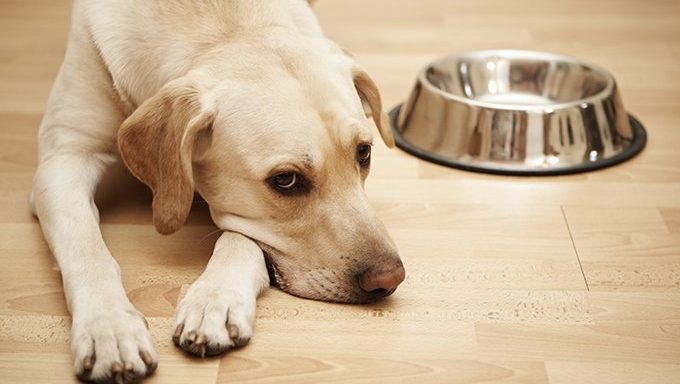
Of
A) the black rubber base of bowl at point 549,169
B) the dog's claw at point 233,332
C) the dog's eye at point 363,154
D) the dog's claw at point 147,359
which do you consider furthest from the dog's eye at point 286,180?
the black rubber base of bowl at point 549,169

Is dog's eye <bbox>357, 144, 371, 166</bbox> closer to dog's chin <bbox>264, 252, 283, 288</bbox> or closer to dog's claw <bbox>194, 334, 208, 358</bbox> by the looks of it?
dog's chin <bbox>264, 252, 283, 288</bbox>

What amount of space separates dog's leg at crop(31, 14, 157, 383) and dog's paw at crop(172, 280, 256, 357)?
0.08 m

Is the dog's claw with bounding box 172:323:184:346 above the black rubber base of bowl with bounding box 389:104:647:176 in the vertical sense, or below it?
above

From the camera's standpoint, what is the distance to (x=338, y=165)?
1.84 m

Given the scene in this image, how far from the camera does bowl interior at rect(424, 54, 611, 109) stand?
9.91 ft

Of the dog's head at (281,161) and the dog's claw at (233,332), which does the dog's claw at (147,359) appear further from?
the dog's head at (281,161)

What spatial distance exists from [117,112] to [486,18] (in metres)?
2.37

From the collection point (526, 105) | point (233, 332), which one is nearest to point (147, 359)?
point (233, 332)

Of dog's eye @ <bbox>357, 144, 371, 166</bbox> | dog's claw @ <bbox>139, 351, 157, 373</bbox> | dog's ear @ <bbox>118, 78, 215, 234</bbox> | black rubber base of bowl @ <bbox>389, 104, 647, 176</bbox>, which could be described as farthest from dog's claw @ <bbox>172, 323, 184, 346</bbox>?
black rubber base of bowl @ <bbox>389, 104, 647, 176</bbox>

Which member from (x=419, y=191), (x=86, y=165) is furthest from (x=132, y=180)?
(x=419, y=191)

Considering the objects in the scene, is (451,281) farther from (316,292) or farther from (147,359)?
(147,359)

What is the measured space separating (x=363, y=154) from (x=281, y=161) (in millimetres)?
222

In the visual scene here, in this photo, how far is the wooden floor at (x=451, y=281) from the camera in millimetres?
1693

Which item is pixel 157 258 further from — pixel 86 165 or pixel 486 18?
pixel 486 18
